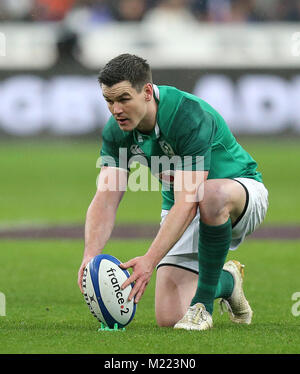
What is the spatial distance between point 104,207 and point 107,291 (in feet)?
2.45

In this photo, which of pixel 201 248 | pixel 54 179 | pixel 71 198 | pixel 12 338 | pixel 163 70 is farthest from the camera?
pixel 163 70

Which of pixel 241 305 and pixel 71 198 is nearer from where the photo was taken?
pixel 241 305

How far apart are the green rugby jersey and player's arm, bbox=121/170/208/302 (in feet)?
0.25

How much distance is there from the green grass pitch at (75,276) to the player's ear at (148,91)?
4.59ft

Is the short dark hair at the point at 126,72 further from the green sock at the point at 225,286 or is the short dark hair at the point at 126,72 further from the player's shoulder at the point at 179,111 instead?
the green sock at the point at 225,286

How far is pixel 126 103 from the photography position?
5527 mm

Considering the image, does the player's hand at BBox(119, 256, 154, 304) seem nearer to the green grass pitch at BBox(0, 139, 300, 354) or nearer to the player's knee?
the green grass pitch at BBox(0, 139, 300, 354)

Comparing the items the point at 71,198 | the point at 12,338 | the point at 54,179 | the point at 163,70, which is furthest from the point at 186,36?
the point at 12,338

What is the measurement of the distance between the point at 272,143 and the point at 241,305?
14138 millimetres

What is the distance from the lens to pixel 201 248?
19.4ft

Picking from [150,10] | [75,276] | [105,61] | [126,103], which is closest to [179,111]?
[126,103]

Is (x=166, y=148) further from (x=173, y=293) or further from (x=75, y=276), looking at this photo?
(x=75, y=276)

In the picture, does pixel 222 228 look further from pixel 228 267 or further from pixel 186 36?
pixel 186 36

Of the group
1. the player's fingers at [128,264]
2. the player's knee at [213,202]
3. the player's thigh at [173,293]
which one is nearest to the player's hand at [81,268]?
the player's fingers at [128,264]
